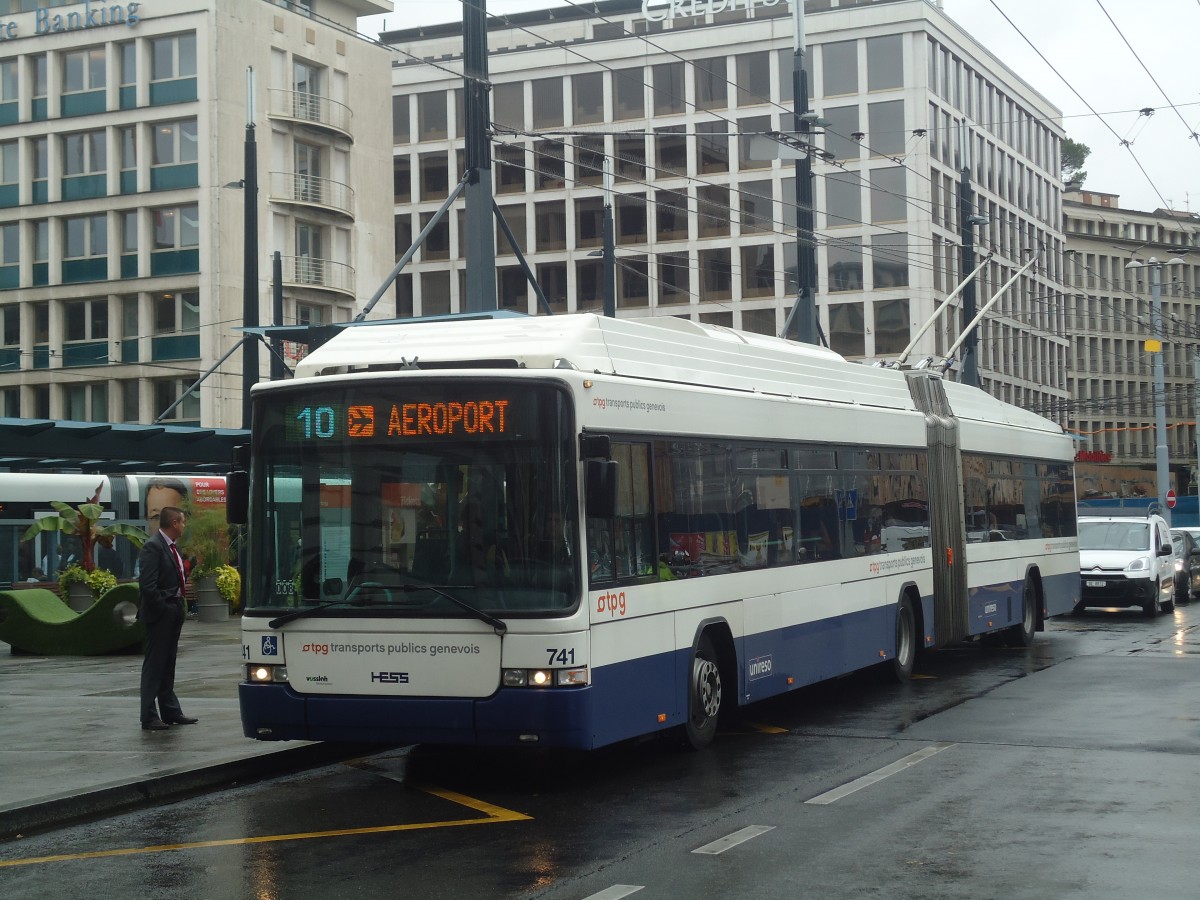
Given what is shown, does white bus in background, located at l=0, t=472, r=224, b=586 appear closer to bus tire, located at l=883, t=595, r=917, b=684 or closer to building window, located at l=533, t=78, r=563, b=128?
bus tire, located at l=883, t=595, r=917, b=684

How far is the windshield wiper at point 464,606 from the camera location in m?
9.78

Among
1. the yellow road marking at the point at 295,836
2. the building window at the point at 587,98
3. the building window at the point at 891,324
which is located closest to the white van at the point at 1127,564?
the yellow road marking at the point at 295,836

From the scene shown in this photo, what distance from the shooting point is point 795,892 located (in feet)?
23.8

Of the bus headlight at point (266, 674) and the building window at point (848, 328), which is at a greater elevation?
the building window at point (848, 328)

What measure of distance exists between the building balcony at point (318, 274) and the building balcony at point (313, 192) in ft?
6.02

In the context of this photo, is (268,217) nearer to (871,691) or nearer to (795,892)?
(871,691)

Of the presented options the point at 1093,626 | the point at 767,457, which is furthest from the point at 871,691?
the point at 1093,626

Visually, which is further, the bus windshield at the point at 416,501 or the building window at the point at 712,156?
the building window at the point at 712,156

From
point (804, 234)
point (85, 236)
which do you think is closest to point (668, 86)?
point (85, 236)

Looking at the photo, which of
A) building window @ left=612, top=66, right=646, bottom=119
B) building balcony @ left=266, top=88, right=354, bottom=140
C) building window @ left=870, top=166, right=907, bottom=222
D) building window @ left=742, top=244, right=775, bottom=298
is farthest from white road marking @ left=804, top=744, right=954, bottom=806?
building window @ left=612, top=66, right=646, bottom=119

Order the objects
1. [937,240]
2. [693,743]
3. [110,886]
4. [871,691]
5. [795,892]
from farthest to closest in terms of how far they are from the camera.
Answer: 1. [937,240]
2. [871,691]
3. [693,743]
4. [110,886]
5. [795,892]

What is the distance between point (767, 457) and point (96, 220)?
160 ft

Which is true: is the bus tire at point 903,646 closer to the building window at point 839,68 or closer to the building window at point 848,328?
the building window at point 848,328

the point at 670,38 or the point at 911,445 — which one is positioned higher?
the point at 670,38
